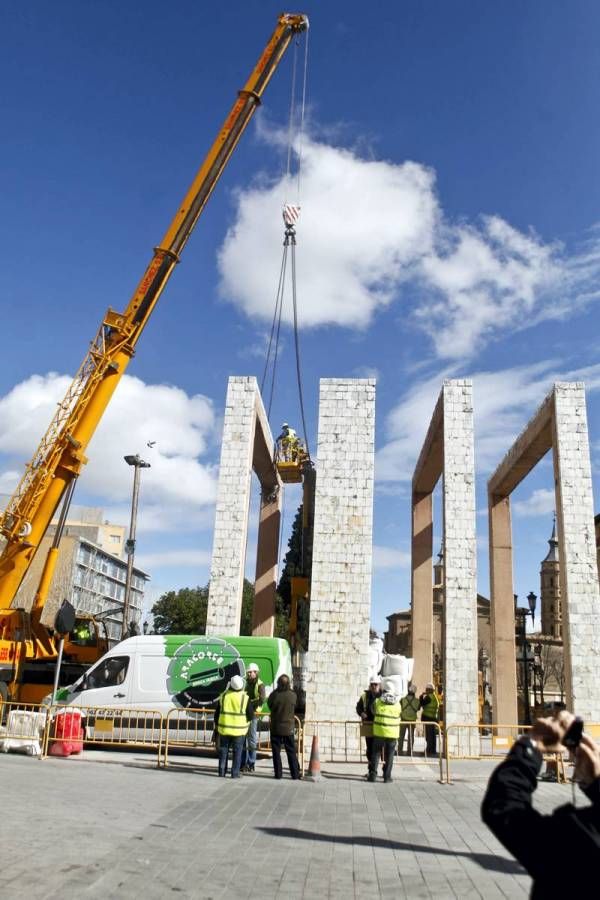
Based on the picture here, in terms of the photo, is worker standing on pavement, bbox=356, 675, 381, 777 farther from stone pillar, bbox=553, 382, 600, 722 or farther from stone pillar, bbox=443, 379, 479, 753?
stone pillar, bbox=553, 382, 600, 722

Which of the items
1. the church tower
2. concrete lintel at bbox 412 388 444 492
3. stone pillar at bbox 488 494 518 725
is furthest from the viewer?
the church tower

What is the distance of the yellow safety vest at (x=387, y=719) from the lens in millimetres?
11648

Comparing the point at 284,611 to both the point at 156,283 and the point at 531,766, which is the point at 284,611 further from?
the point at 531,766

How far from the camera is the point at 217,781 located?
35.8 feet

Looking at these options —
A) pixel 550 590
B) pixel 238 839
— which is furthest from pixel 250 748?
pixel 550 590

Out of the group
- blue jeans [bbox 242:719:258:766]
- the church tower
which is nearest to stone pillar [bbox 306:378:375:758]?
blue jeans [bbox 242:719:258:766]

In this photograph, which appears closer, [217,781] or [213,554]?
[217,781]

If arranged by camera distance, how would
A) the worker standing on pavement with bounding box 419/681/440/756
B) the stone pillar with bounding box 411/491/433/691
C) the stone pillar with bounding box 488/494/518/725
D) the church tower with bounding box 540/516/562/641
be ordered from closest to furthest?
the worker standing on pavement with bounding box 419/681/440/756 < the stone pillar with bounding box 488/494/518/725 < the stone pillar with bounding box 411/491/433/691 < the church tower with bounding box 540/516/562/641

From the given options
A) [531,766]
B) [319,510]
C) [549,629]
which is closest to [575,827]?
[531,766]

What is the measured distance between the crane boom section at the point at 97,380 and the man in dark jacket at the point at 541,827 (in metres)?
16.4

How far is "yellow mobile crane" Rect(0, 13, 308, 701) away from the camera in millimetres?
17266

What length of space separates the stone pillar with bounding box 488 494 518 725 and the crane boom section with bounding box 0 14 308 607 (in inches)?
530

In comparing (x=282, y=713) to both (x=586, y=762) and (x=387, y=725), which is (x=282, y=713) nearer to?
(x=387, y=725)

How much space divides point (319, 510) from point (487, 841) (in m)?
11.0
